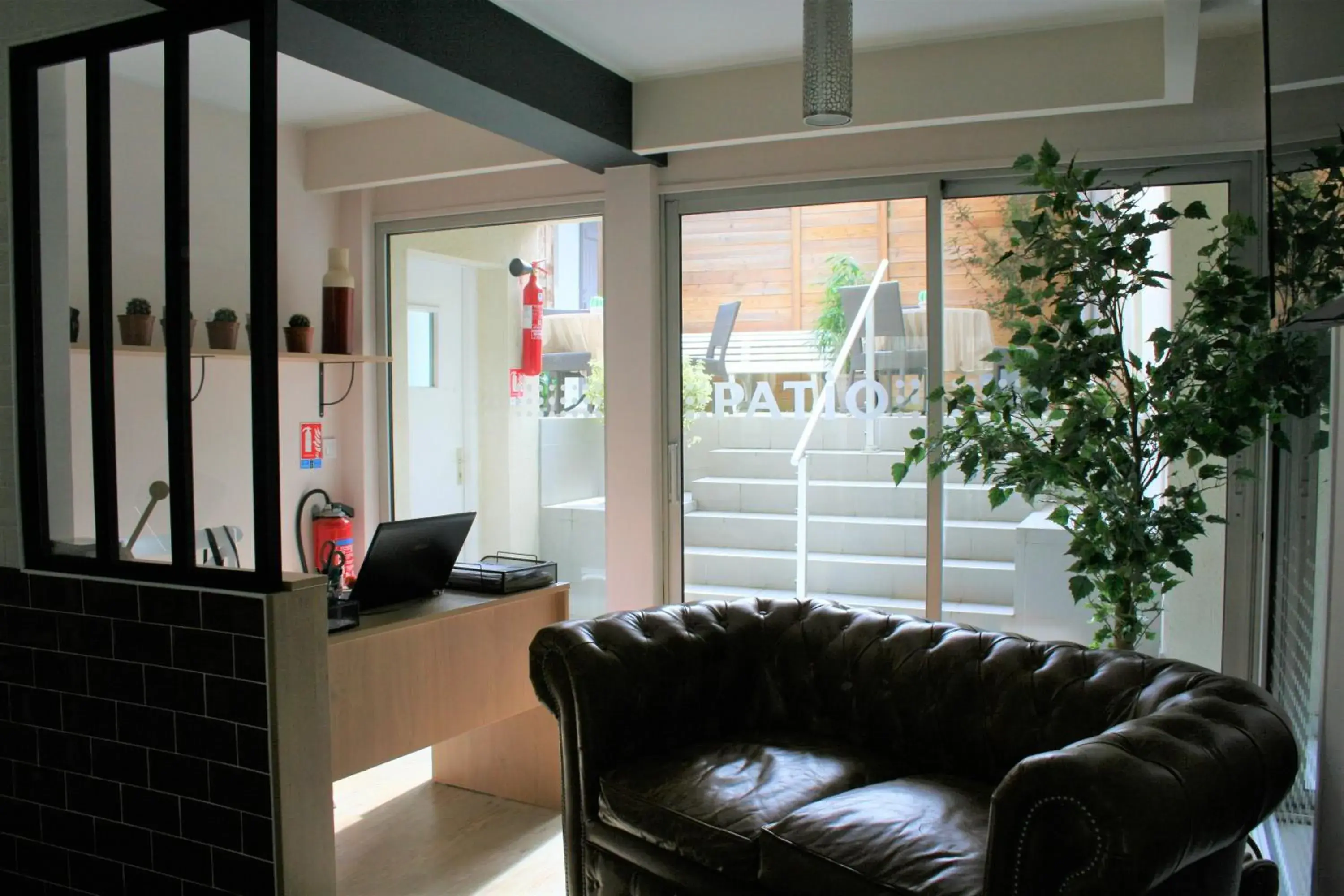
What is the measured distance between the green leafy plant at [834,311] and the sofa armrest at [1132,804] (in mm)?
2583

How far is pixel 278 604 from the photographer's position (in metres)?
2.62

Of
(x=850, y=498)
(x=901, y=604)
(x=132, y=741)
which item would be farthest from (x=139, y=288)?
(x=901, y=604)

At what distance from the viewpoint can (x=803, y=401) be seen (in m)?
4.52

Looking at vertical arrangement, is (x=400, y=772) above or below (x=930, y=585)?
below

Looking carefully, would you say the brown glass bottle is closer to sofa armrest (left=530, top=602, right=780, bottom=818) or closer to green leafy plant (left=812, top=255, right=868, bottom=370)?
green leafy plant (left=812, top=255, right=868, bottom=370)

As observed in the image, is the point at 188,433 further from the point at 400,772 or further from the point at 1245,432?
the point at 1245,432

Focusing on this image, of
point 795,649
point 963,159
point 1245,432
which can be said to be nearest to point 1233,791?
point 795,649

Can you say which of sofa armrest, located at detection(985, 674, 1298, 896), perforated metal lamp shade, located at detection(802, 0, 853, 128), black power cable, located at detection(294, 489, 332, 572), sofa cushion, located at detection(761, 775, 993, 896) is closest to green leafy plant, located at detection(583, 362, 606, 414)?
black power cable, located at detection(294, 489, 332, 572)

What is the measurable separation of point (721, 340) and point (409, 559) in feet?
6.10

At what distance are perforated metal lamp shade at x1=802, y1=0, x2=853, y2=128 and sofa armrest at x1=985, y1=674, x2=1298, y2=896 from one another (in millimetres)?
1580

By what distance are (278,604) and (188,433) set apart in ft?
1.76

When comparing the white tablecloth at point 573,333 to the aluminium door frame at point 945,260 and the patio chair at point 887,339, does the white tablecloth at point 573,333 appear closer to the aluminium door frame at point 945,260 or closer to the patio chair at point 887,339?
the aluminium door frame at point 945,260

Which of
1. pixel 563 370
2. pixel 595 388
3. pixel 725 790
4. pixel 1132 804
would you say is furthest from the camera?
pixel 563 370

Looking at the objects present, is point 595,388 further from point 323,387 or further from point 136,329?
point 136,329
